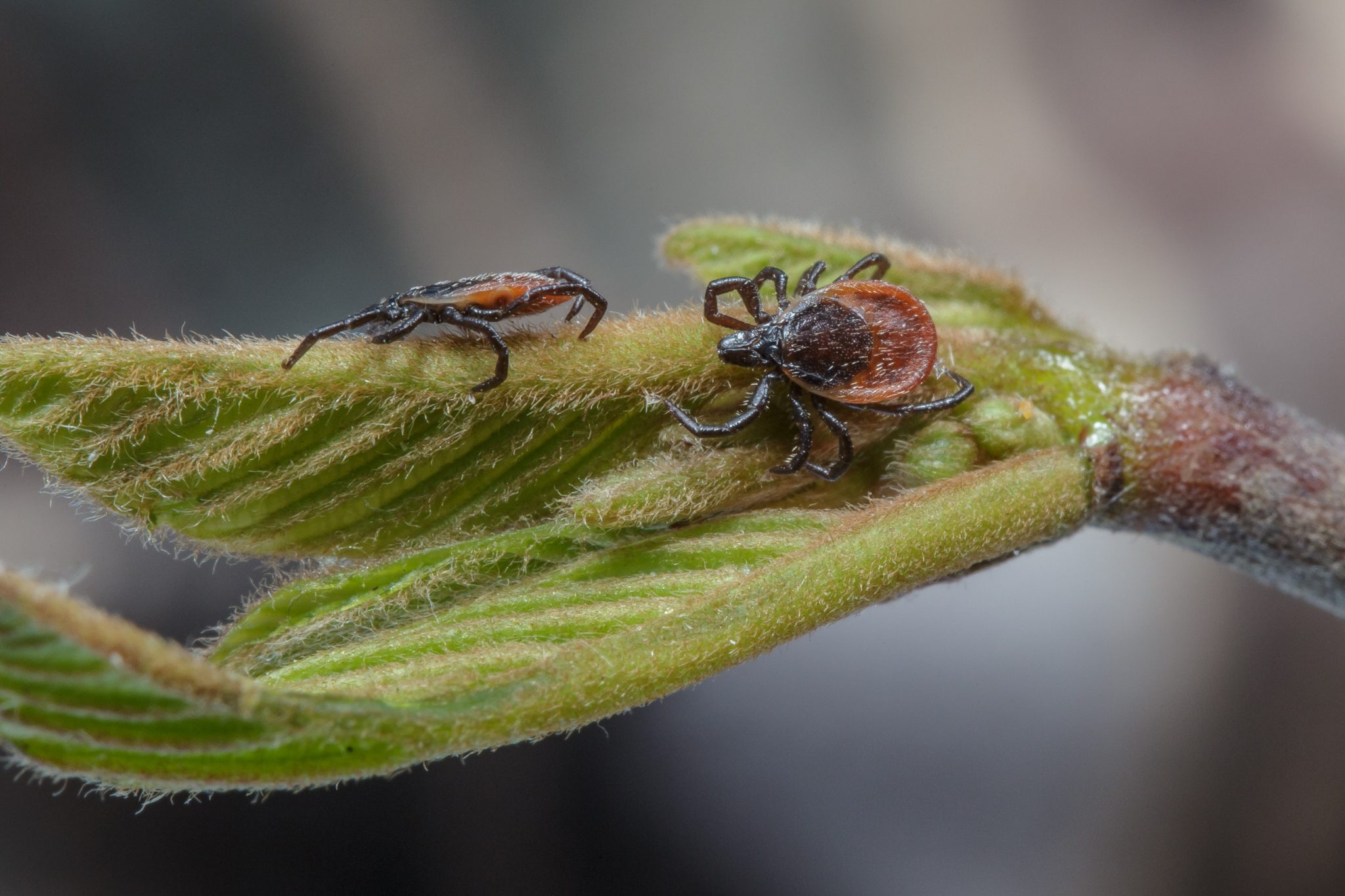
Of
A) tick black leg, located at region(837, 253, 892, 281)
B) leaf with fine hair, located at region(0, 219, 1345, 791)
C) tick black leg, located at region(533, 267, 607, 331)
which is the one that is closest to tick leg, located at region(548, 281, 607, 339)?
tick black leg, located at region(533, 267, 607, 331)

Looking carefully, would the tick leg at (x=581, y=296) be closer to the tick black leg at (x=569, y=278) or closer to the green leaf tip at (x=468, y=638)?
the tick black leg at (x=569, y=278)

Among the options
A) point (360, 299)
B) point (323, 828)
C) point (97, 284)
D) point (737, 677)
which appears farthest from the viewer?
point (360, 299)

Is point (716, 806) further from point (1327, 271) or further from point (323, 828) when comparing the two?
point (1327, 271)

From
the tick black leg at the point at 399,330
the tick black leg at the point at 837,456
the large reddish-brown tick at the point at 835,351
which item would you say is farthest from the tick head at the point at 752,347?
the tick black leg at the point at 399,330

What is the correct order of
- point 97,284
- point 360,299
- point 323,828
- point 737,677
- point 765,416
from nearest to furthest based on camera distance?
1. point 765,416
2. point 323,828
3. point 737,677
4. point 97,284
5. point 360,299

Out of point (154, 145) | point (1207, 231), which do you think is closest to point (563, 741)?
point (154, 145)

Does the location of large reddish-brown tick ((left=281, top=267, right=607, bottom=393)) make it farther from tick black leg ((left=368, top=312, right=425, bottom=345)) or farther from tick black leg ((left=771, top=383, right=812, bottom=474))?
tick black leg ((left=771, top=383, right=812, bottom=474))

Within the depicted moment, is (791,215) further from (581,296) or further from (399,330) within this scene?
(399,330)
